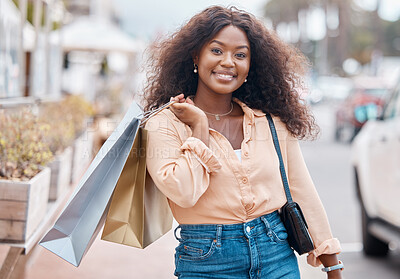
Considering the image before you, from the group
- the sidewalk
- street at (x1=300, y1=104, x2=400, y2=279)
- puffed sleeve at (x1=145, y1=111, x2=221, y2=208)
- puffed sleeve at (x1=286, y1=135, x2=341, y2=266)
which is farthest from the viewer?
street at (x1=300, y1=104, x2=400, y2=279)

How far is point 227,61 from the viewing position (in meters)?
2.41

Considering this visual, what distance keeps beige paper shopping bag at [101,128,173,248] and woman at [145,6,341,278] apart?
0.08 m

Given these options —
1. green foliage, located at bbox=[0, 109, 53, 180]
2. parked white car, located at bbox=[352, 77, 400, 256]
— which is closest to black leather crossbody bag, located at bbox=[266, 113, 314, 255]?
green foliage, located at bbox=[0, 109, 53, 180]

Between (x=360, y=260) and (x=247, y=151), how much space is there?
13.0 feet

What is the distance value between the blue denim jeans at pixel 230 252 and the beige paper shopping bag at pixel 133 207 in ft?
0.59

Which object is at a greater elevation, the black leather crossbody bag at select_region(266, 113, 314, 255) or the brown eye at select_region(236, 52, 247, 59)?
the brown eye at select_region(236, 52, 247, 59)

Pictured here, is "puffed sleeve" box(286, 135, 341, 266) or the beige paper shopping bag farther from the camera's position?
"puffed sleeve" box(286, 135, 341, 266)

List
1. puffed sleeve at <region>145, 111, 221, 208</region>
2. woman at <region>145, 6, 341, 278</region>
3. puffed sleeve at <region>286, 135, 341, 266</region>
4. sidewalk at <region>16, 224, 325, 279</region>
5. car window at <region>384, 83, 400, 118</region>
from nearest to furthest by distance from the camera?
puffed sleeve at <region>145, 111, 221, 208</region>, woman at <region>145, 6, 341, 278</region>, puffed sleeve at <region>286, 135, 341, 266</region>, sidewalk at <region>16, 224, 325, 279</region>, car window at <region>384, 83, 400, 118</region>

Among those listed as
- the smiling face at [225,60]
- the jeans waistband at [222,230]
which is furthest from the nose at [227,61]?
the jeans waistband at [222,230]

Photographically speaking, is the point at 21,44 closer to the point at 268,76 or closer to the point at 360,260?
the point at 268,76

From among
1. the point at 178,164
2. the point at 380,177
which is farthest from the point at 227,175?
the point at 380,177

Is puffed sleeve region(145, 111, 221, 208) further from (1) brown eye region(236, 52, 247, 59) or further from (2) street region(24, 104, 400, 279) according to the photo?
(2) street region(24, 104, 400, 279)

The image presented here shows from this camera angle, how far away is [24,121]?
4.04m

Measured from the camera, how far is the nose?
242 centimetres
